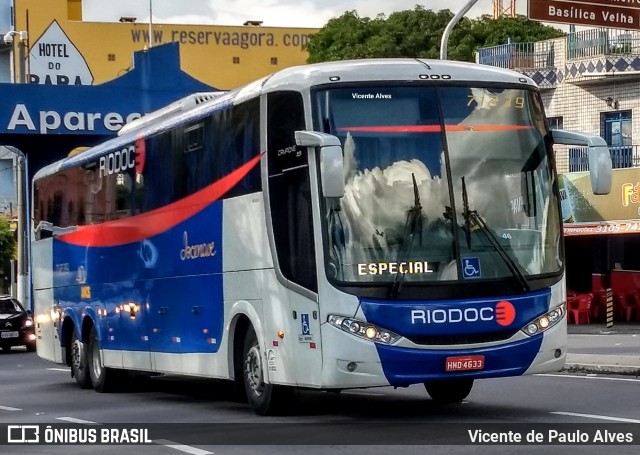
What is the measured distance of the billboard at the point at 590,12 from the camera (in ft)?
78.7

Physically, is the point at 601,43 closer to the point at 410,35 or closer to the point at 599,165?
the point at 410,35

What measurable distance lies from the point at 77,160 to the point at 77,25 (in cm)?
7593

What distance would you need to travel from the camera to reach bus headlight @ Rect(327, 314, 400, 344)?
1424 cm

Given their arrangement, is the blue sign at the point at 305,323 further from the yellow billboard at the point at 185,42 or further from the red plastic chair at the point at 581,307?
the yellow billboard at the point at 185,42

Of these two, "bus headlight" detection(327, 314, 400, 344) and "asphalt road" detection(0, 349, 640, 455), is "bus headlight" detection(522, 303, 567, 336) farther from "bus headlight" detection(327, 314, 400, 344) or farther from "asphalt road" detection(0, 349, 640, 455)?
"bus headlight" detection(327, 314, 400, 344)

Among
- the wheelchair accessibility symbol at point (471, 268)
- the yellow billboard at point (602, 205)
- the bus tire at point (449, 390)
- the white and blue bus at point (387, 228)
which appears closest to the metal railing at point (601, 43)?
the yellow billboard at point (602, 205)

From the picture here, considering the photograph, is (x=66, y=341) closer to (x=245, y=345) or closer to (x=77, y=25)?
(x=245, y=345)

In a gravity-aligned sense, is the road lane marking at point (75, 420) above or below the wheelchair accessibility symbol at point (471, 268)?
below

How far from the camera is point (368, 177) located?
14500mm

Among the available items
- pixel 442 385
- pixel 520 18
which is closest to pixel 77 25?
pixel 520 18

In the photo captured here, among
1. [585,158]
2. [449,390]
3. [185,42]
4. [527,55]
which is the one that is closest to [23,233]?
[527,55]

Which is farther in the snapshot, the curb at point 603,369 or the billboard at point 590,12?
the billboard at point 590,12

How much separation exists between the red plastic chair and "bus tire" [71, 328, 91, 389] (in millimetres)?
21039

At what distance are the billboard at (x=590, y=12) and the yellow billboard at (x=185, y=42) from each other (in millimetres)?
68516
